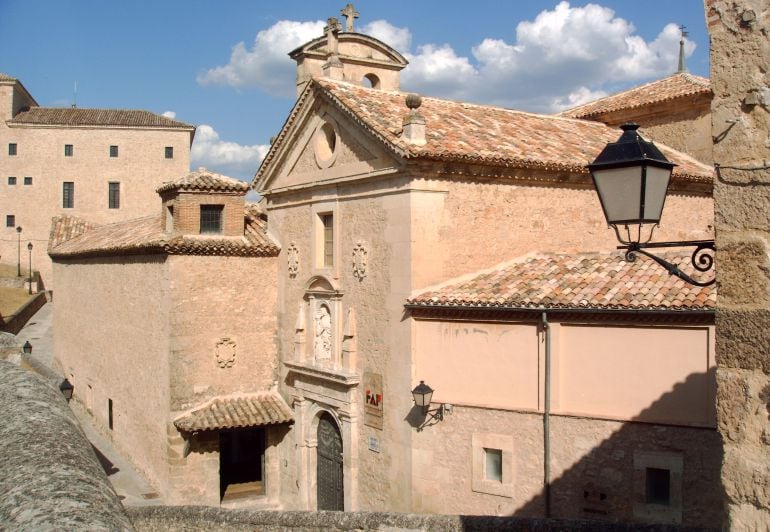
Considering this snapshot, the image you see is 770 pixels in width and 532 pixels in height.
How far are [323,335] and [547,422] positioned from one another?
19.4 feet

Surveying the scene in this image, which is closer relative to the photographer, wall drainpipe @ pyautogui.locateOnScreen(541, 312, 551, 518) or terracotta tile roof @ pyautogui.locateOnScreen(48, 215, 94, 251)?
wall drainpipe @ pyautogui.locateOnScreen(541, 312, 551, 518)

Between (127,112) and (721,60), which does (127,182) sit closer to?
(127,112)

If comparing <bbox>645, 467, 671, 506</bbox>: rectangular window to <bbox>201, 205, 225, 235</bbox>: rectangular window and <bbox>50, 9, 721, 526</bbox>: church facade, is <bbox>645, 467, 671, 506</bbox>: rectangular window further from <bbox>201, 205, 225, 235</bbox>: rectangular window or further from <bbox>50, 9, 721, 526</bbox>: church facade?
<bbox>201, 205, 225, 235</bbox>: rectangular window

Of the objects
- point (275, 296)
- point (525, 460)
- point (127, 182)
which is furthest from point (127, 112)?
point (525, 460)

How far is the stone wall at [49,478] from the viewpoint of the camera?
234 centimetres

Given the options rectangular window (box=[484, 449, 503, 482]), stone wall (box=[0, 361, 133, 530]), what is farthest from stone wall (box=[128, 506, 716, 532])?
stone wall (box=[0, 361, 133, 530])

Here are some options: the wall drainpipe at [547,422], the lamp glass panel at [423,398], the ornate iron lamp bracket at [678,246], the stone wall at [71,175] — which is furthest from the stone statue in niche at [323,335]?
the stone wall at [71,175]

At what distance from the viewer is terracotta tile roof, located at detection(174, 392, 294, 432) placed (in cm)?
1528

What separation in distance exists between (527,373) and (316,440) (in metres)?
6.11

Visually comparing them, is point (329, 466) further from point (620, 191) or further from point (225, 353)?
point (620, 191)

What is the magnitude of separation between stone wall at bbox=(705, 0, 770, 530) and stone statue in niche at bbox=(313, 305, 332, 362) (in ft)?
40.6

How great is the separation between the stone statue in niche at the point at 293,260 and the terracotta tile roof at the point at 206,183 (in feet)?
5.88

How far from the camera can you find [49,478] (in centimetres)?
277

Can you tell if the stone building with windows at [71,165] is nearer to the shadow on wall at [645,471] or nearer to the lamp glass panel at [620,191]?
the shadow on wall at [645,471]
